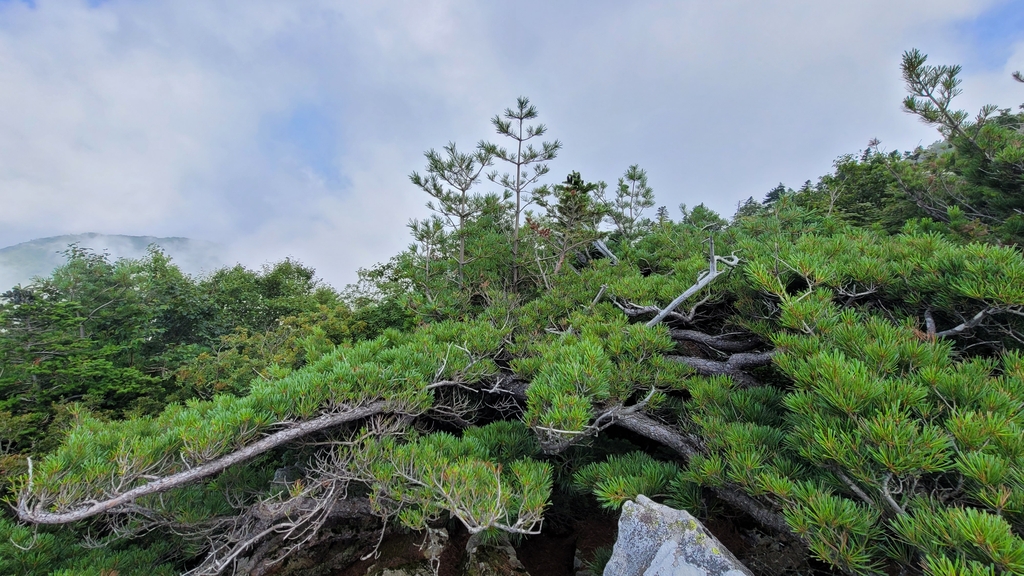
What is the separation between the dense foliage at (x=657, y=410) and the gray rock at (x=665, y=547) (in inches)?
6.0

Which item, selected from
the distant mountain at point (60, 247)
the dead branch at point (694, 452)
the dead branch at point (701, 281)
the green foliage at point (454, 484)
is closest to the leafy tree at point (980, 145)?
the dead branch at point (701, 281)

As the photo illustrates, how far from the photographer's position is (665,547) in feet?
5.74

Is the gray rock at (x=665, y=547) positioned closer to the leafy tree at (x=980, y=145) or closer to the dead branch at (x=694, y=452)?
the dead branch at (x=694, y=452)

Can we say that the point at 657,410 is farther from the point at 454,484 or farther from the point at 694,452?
the point at 454,484

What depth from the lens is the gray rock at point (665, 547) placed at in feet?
5.52

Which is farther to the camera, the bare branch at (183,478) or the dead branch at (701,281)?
the dead branch at (701,281)

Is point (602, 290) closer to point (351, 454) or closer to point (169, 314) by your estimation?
point (351, 454)

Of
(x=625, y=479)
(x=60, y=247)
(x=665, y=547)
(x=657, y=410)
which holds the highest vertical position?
(x=60, y=247)

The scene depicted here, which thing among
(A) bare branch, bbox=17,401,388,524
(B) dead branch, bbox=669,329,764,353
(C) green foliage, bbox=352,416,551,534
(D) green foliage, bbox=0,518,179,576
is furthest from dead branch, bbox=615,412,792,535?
(D) green foliage, bbox=0,518,179,576

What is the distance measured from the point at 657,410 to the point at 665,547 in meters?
1.07

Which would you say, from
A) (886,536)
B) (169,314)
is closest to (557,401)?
(886,536)

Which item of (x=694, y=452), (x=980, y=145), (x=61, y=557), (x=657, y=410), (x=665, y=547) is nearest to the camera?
(x=665, y=547)

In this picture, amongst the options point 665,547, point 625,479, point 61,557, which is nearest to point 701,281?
point 625,479

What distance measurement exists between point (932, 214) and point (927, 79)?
351cm
